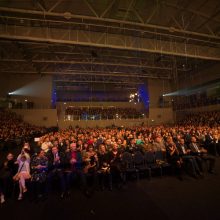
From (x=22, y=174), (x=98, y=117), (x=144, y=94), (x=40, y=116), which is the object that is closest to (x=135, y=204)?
(x=22, y=174)

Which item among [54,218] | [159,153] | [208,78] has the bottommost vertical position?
[54,218]

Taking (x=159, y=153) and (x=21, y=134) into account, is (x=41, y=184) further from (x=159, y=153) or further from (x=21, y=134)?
(x=21, y=134)

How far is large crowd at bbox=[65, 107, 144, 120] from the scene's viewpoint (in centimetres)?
2381

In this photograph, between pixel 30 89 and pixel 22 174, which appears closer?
pixel 22 174

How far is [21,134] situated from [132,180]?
37.9ft

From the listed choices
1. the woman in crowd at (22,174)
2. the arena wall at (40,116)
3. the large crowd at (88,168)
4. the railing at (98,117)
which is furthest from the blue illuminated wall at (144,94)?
the woman in crowd at (22,174)

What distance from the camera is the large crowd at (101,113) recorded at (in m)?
23.8

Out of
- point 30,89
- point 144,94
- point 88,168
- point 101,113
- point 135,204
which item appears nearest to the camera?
point 135,204

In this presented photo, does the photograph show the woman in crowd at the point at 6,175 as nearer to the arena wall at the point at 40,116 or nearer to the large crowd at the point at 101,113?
the arena wall at the point at 40,116

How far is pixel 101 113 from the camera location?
2447 centimetres

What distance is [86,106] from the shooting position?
2573cm

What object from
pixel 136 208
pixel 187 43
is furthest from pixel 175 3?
pixel 136 208

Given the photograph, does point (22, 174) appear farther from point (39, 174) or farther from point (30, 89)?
point (30, 89)

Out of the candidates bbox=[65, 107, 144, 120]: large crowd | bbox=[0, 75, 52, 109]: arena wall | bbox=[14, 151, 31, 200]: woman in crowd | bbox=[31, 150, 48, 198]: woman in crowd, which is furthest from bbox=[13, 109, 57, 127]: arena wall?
bbox=[14, 151, 31, 200]: woman in crowd
